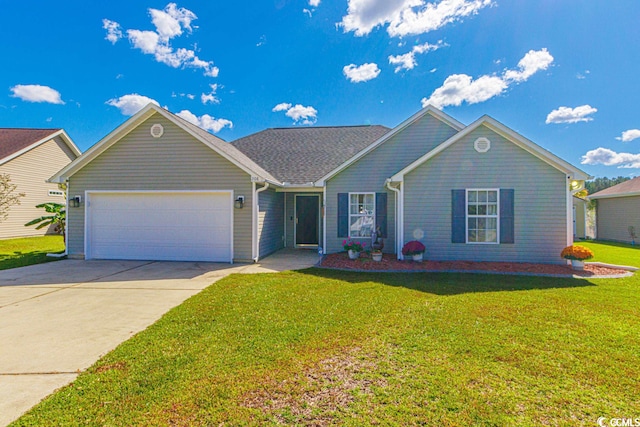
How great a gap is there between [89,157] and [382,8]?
424 inches

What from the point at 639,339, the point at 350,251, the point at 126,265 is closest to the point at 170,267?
the point at 126,265

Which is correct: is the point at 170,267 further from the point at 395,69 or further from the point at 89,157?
the point at 395,69

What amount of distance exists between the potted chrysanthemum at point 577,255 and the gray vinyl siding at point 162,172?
914 cm

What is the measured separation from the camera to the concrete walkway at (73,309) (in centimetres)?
311

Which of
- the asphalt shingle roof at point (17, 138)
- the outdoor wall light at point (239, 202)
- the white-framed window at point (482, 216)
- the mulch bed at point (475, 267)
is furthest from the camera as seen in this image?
the asphalt shingle roof at point (17, 138)

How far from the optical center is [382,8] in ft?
31.6

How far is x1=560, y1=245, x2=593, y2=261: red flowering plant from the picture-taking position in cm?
796

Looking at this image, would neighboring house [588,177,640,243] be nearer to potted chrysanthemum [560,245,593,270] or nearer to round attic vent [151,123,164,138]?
potted chrysanthemum [560,245,593,270]

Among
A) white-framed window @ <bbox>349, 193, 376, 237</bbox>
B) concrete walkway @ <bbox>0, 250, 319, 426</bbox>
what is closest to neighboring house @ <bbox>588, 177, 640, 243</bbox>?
white-framed window @ <bbox>349, 193, 376, 237</bbox>

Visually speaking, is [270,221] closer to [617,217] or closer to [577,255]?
[577,255]

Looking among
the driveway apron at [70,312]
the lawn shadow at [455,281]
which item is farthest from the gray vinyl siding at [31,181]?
the lawn shadow at [455,281]

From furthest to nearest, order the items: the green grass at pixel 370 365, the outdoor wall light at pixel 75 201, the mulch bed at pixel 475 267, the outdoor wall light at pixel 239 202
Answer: the outdoor wall light at pixel 75 201
the outdoor wall light at pixel 239 202
the mulch bed at pixel 475 267
the green grass at pixel 370 365

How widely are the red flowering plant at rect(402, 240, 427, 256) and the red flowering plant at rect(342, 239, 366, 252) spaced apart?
143cm

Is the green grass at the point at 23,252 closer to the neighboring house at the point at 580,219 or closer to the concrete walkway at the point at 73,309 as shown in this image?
the concrete walkway at the point at 73,309
